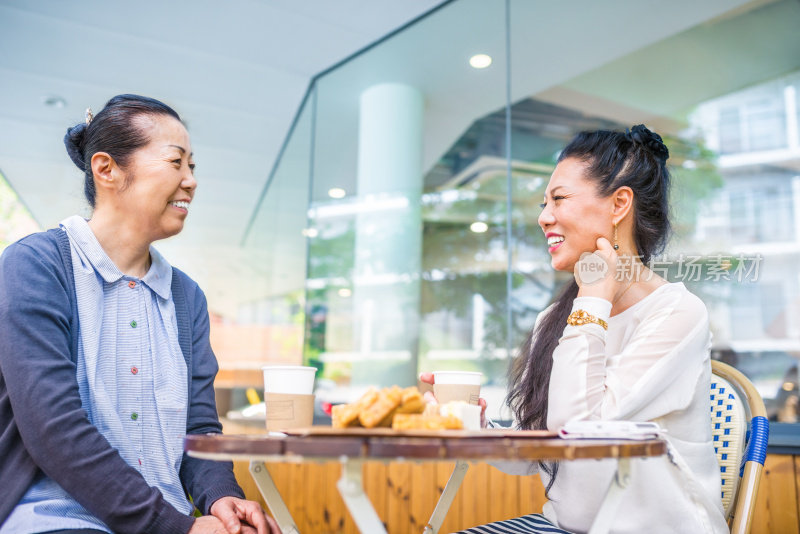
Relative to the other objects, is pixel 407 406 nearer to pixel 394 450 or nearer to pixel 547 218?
pixel 394 450

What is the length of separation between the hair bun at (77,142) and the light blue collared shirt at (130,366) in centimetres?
19

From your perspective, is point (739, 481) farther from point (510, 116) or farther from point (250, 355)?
point (250, 355)

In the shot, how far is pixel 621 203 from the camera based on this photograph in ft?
4.79

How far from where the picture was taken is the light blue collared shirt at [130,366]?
3.98 ft

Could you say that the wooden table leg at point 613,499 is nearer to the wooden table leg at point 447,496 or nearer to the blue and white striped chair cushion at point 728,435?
the wooden table leg at point 447,496

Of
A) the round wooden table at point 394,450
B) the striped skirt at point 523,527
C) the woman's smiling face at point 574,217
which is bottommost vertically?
the striped skirt at point 523,527

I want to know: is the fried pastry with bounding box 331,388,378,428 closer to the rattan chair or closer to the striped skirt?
the striped skirt

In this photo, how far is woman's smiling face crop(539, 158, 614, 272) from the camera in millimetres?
1453

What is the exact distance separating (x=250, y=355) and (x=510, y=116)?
123 inches

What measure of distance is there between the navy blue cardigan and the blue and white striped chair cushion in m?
1.12

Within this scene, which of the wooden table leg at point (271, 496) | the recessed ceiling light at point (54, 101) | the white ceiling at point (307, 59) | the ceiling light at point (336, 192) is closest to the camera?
the wooden table leg at point (271, 496)

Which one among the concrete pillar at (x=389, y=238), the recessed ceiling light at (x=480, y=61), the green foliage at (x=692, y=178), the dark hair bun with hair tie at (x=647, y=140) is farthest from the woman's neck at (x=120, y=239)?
the green foliage at (x=692, y=178)

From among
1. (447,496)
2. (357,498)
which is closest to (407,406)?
(357,498)

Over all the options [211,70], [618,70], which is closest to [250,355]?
[211,70]
